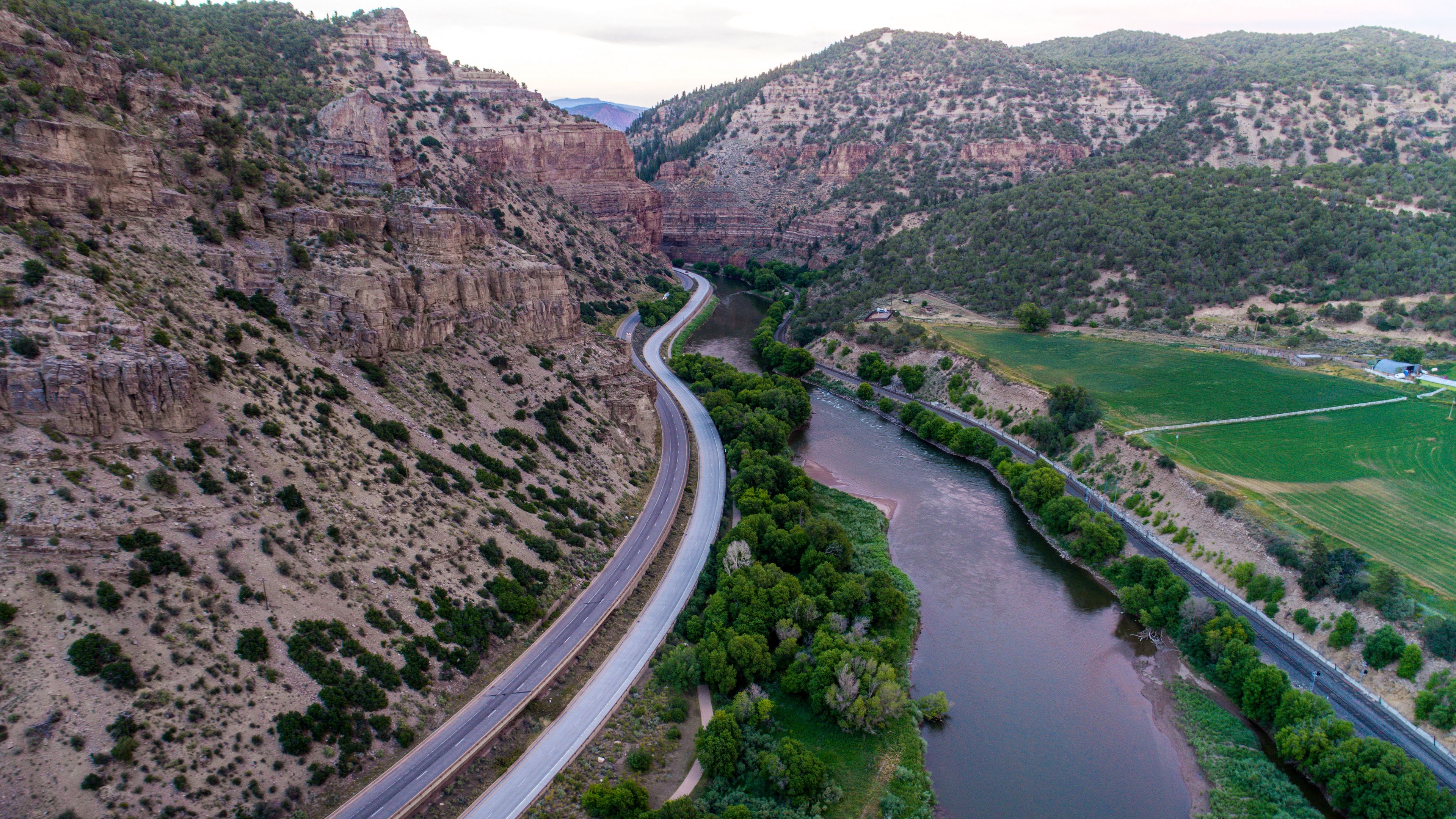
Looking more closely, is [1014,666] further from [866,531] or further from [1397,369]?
[1397,369]

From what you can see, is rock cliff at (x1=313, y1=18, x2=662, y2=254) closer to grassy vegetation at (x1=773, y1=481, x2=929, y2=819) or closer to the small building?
grassy vegetation at (x1=773, y1=481, x2=929, y2=819)

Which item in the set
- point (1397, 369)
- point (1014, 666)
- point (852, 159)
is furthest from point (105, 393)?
point (852, 159)

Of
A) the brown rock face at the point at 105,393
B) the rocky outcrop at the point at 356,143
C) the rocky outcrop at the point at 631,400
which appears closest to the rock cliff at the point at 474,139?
the rocky outcrop at the point at 356,143

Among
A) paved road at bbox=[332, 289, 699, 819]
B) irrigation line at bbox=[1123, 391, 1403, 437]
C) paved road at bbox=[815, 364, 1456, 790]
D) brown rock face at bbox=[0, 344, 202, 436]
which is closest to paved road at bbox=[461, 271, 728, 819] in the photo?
paved road at bbox=[332, 289, 699, 819]

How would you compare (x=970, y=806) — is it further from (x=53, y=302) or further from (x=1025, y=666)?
(x=53, y=302)

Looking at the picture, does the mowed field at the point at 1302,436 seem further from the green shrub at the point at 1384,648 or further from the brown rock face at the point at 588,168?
the brown rock face at the point at 588,168

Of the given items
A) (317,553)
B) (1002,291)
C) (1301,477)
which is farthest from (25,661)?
(1002,291)

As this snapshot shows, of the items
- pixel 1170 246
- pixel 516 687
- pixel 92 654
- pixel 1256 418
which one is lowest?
pixel 516 687
